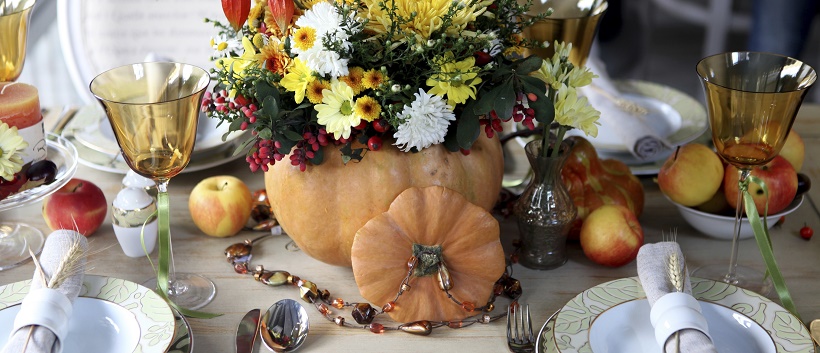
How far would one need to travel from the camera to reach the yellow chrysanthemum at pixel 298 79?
2.93 ft

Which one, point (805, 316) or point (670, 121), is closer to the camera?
point (805, 316)

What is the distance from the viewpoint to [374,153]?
3.19ft

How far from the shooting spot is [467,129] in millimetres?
932

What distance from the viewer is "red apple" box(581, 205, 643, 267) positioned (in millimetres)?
1050

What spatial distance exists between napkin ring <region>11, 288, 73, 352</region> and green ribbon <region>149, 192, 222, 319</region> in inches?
6.0

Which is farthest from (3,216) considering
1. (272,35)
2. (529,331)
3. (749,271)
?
(749,271)

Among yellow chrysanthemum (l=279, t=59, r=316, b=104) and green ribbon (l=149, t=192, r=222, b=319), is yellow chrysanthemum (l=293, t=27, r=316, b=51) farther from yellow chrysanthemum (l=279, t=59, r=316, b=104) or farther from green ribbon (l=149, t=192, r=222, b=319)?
green ribbon (l=149, t=192, r=222, b=319)

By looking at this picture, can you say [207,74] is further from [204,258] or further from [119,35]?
[119,35]

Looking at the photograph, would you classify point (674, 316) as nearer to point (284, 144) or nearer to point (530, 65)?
point (530, 65)

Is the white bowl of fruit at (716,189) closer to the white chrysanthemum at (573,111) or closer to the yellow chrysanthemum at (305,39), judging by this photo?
the white chrysanthemum at (573,111)

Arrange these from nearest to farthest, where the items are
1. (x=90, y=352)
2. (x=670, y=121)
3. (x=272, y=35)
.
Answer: (x=90, y=352)
(x=272, y=35)
(x=670, y=121)

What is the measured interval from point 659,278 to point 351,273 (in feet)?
1.36

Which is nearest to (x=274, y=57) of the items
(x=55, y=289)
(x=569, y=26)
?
(x=55, y=289)

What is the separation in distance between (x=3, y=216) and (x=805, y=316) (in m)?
1.17
